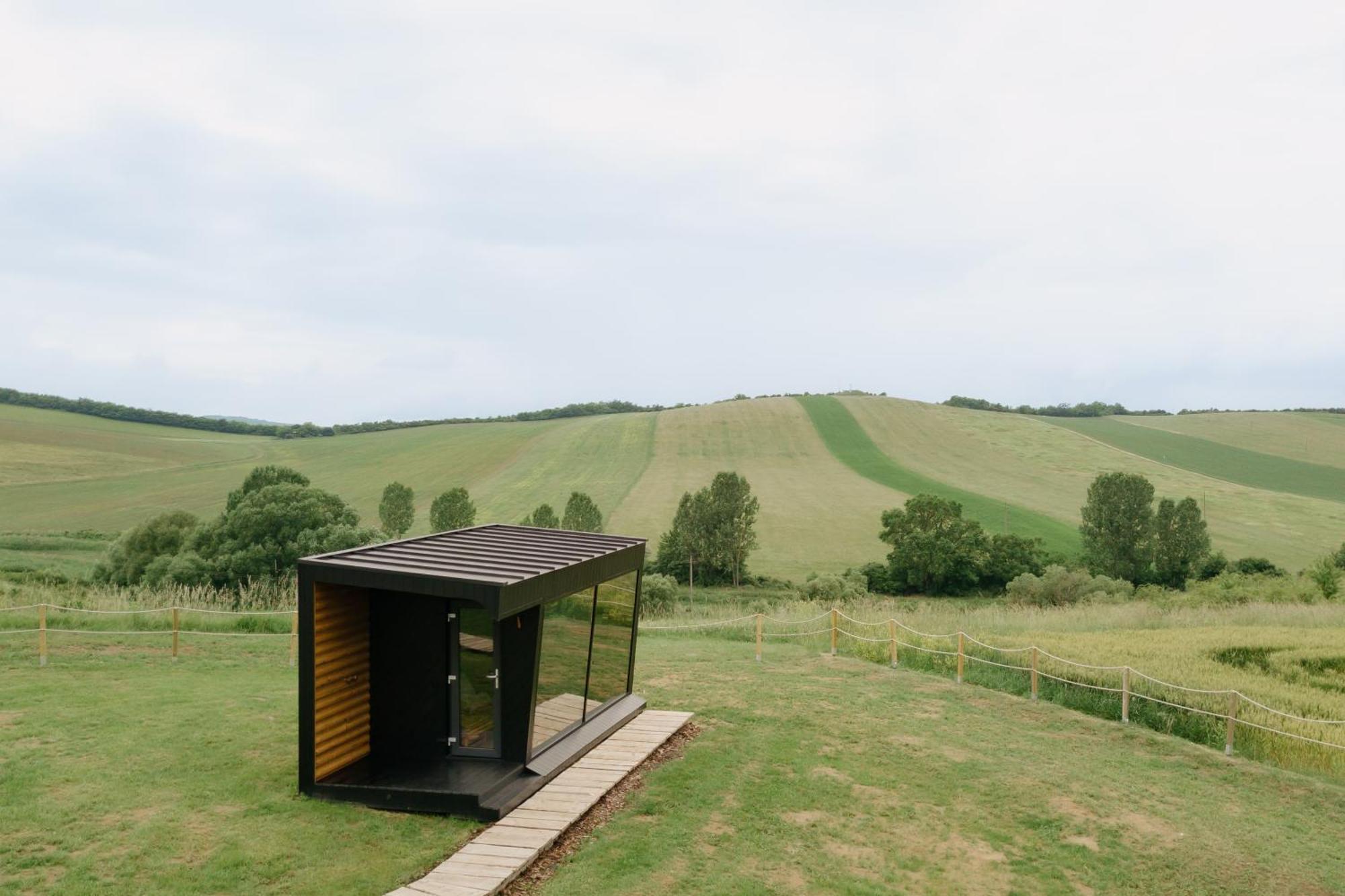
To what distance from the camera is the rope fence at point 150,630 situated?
1284 centimetres

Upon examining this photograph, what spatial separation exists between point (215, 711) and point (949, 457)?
64.6 m

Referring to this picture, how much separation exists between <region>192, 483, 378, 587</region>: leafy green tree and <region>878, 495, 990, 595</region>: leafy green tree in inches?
1062

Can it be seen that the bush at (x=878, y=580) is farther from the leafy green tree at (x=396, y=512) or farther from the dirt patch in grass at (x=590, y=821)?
the dirt patch in grass at (x=590, y=821)

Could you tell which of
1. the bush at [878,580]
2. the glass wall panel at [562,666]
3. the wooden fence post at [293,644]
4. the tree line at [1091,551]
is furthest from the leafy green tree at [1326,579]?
the wooden fence post at [293,644]

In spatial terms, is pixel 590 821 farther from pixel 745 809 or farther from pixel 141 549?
pixel 141 549

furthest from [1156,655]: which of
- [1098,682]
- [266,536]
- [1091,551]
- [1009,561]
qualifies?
[1091,551]

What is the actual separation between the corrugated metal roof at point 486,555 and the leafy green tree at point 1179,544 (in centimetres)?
4017

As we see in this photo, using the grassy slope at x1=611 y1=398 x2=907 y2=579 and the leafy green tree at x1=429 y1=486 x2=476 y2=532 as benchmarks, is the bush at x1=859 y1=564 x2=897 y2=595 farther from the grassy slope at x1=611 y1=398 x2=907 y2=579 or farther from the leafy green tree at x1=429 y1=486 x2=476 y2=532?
the leafy green tree at x1=429 y1=486 x2=476 y2=532

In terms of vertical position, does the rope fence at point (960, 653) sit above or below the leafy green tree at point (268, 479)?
below

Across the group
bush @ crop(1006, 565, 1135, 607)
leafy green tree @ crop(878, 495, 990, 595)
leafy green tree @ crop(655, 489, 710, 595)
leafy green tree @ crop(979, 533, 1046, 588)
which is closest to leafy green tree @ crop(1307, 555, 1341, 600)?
bush @ crop(1006, 565, 1135, 607)

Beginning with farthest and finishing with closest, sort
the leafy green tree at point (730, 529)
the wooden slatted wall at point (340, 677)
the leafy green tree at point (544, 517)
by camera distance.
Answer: the leafy green tree at point (730, 529) < the leafy green tree at point (544, 517) < the wooden slatted wall at point (340, 677)

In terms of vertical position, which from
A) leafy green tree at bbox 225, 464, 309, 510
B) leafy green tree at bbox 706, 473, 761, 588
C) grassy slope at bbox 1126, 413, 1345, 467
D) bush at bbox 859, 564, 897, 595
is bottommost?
bush at bbox 859, 564, 897, 595

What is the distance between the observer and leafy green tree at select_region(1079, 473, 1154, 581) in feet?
140

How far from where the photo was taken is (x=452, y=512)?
41469 millimetres
